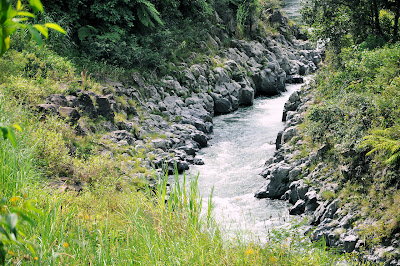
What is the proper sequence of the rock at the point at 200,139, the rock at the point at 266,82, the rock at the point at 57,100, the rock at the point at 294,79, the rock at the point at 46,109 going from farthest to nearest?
1. the rock at the point at 294,79
2. the rock at the point at 266,82
3. the rock at the point at 200,139
4. the rock at the point at 57,100
5. the rock at the point at 46,109

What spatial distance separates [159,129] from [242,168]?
3713 mm

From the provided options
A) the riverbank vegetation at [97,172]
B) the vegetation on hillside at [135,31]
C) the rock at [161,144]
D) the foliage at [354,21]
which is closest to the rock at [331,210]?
the riverbank vegetation at [97,172]

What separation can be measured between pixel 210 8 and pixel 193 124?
913cm

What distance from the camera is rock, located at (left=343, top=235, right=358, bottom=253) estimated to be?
6039 mm

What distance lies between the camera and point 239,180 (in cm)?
1017

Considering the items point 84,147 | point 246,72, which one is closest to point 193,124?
point 84,147

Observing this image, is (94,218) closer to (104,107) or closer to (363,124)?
(363,124)

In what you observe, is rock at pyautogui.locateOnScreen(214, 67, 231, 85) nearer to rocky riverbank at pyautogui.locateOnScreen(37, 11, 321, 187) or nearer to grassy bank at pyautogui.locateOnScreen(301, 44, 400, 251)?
rocky riverbank at pyautogui.locateOnScreen(37, 11, 321, 187)

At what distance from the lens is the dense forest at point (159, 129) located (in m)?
3.34

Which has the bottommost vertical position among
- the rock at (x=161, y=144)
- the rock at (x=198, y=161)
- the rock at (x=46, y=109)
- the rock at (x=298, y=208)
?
the rock at (x=298, y=208)

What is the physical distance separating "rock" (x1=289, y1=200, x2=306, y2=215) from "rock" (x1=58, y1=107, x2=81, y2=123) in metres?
6.22

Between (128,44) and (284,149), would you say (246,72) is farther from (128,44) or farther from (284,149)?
(284,149)

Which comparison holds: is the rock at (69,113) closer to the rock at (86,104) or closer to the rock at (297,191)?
the rock at (86,104)

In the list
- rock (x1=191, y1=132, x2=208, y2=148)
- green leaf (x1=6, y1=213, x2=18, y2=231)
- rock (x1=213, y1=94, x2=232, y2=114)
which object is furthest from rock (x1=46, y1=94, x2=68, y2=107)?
green leaf (x1=6, y1=213, x2=18, y2=231)
